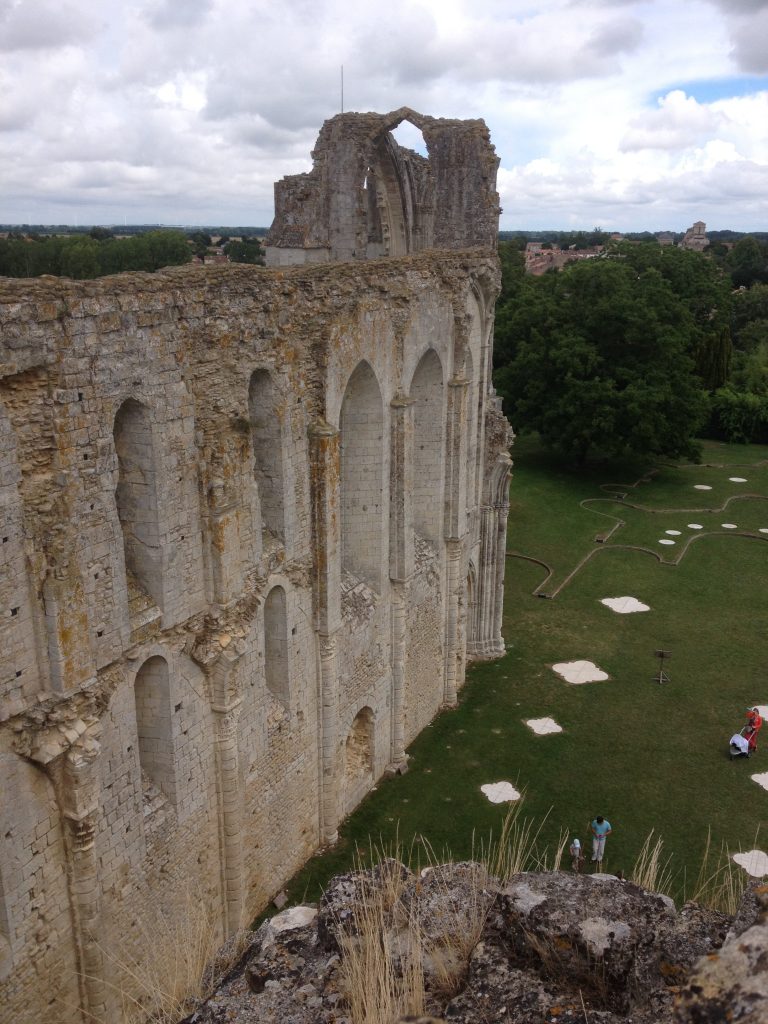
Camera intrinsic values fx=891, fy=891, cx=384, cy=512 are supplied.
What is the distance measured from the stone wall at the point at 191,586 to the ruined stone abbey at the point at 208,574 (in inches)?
1.2

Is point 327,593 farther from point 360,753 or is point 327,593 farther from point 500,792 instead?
point 500,792

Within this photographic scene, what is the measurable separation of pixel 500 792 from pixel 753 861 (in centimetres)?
418

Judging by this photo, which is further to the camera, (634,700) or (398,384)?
(634,700)

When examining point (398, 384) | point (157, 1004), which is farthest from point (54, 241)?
point (157, 1004)

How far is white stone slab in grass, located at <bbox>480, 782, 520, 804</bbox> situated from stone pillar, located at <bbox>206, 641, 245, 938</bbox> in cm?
517

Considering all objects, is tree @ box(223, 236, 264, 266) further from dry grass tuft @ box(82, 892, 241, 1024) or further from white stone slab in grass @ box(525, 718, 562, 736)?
dry grass tuft @ box(82, 892, 241, 1024)

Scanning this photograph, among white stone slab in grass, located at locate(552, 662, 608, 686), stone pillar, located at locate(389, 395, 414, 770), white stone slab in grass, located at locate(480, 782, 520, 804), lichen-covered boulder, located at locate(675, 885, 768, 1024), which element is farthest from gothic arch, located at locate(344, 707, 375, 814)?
lichen-covered boulder, located at locate(675, 885, 768, 1024)

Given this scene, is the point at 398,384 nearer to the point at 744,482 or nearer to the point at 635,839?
the point at 635,839

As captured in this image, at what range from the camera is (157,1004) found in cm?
602

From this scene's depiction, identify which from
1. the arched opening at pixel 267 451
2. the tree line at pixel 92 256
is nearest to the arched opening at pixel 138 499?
the arched opening at pixel 267 451

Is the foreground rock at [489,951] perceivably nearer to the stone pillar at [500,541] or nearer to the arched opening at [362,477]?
the arched opening at [362,477]

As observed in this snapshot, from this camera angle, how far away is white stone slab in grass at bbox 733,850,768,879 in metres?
13.8

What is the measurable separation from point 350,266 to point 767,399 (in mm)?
34047

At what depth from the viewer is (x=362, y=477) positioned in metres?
14.8
